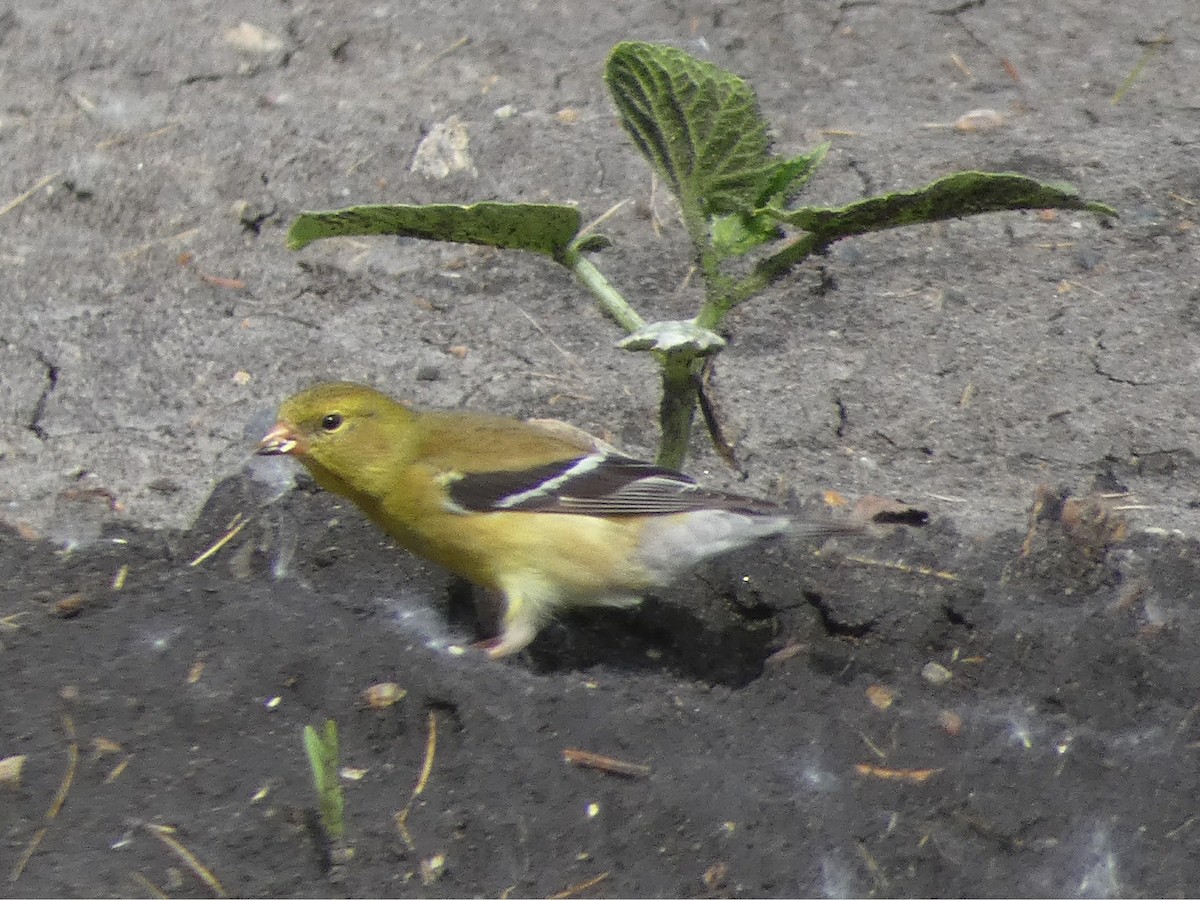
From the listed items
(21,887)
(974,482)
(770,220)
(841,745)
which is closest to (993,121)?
(974,482)

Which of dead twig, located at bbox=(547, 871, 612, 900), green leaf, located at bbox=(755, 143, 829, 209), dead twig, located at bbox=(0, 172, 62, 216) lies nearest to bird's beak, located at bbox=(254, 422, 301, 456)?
green leaf, located at bbox=(755, 143, 829, 209)

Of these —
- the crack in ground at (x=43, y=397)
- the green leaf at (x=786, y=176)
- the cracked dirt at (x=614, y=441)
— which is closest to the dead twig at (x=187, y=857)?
the cracked dirt at (x=614, y=441)

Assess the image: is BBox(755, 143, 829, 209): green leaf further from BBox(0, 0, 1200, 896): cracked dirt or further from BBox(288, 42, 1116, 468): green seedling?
BBox(0, 0, 1200, 896): cracked dirt

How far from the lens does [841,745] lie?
3.38 meters

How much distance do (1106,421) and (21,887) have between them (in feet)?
12.4

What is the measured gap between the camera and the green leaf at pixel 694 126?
321 centimetres

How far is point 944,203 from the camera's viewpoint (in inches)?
125

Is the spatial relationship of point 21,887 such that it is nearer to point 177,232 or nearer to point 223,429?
point 223,429

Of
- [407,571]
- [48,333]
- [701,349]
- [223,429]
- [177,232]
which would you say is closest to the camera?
[701,349]

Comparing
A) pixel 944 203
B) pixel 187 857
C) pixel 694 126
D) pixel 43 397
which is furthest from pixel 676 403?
pixel 43 397

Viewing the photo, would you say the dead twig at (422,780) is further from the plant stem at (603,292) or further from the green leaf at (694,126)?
the green leaf at (694,126)

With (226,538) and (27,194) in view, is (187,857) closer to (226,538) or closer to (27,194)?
(226,538)

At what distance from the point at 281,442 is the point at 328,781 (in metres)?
1.42

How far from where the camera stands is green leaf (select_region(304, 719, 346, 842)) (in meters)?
2.91
